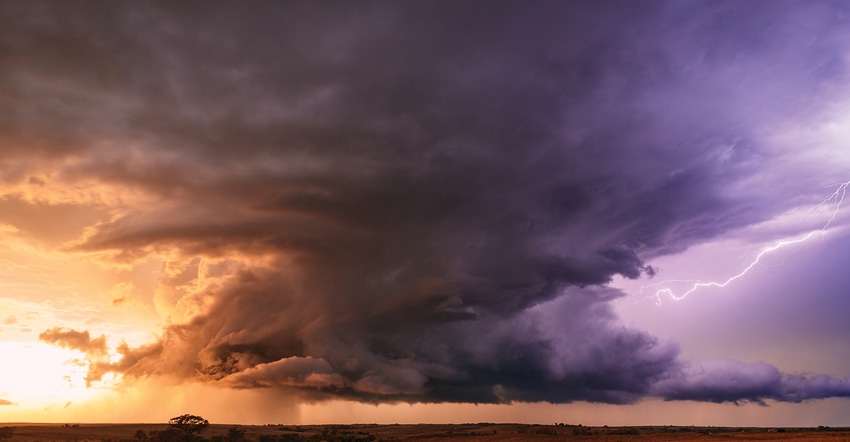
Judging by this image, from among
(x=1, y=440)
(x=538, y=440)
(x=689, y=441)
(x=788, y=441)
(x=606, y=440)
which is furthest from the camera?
(x=1, y=440)

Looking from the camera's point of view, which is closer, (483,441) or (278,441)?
(483,441)

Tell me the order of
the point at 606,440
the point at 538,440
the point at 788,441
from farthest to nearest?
the point at 538,440 → the point at 606,440 → the point at 788,441

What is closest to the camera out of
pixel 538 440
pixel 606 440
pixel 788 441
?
pixel 788 441

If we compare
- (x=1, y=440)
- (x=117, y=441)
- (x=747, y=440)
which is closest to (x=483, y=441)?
(x=747, y=440)

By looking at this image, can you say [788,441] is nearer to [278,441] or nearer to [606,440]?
A: [606,440]

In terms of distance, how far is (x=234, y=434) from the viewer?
147125 millimetres

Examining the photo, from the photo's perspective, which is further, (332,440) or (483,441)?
(332,440)

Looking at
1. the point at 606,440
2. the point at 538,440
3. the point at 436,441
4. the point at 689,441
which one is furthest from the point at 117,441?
the point at 689,441

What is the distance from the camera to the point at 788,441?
9019 centimetres

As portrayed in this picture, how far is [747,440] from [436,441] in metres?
72.2

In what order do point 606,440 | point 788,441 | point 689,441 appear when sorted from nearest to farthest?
point 788,441
point 689,441
point 606,440

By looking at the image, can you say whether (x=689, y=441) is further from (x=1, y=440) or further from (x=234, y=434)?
(x=1, y=440)

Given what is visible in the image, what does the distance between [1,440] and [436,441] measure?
117623 millimetres

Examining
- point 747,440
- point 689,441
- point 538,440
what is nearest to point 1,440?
point 538,440
